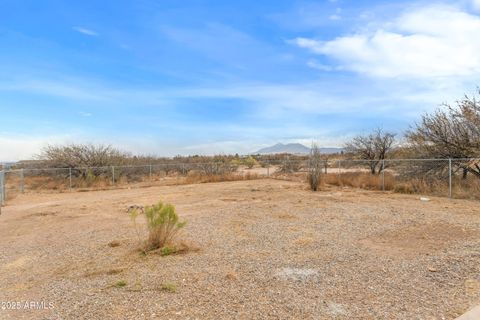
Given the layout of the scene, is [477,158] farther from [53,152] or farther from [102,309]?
[53,152]

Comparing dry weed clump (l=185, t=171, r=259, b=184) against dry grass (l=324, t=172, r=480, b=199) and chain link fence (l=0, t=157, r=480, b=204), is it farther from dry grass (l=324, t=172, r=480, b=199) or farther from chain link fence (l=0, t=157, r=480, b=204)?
dry grass (l=324, t=172, r=480, b=199)

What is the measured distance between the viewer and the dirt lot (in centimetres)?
487

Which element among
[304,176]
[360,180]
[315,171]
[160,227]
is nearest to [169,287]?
[160,227]

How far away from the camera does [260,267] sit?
646 cm

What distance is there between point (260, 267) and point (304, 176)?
21.4m

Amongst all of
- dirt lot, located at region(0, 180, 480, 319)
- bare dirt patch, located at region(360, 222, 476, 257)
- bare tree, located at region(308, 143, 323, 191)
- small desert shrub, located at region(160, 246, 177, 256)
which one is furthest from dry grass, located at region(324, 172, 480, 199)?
small desert shrub, located at region(160, 246, 177, 256)

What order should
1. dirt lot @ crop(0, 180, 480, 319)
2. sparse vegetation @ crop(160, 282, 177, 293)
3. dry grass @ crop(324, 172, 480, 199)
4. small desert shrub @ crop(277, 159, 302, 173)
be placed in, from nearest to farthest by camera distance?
dirt lot @ crop(0, 180, 480, 319)
sparse vegetation @ crop(160, 282, 177, 293)
dry grass @ crop(324, 172, 480, 199)
small desert shrub @ crop(277, 159, 302, 173)

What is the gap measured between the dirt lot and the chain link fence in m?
5.49

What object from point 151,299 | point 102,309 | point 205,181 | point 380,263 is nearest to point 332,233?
point 380,263

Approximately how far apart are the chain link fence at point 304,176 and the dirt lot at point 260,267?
5486 millimetres

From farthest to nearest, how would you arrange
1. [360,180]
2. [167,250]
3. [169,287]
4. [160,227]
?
[360,180]
[160,227]
[167,250]
[169,287]

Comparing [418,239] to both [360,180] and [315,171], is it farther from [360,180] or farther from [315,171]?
[360,180]

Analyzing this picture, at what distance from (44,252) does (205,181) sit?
60.5ft

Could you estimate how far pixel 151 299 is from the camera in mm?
5152
